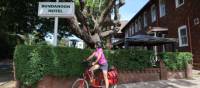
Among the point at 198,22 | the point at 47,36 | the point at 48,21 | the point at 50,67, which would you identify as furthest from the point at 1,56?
the point at 50,67

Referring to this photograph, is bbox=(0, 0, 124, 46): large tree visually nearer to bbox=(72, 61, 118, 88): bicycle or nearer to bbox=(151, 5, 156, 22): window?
bbox=(151, 5, 156, 22): window

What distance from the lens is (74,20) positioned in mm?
16641

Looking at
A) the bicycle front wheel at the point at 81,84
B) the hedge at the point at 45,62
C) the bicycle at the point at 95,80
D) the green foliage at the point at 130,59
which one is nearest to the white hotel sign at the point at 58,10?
the hedge at the point at 45,62

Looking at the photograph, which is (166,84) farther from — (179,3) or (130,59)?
(179,3)

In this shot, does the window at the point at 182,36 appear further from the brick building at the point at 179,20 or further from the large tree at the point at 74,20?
the large tree at the point at 74,20

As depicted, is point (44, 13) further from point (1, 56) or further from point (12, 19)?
point (1, 56)

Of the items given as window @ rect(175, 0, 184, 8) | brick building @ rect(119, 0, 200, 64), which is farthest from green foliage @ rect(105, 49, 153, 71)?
window @ rect(175, 0, 184, 8)

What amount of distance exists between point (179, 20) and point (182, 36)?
4.03 ft

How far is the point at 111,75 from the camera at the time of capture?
1044 centimetres

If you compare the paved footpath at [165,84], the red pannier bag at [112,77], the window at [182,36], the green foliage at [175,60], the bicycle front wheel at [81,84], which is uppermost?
the window at [182,36]

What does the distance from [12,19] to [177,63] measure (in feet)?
46.4

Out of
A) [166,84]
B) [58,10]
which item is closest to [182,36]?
[166,84]

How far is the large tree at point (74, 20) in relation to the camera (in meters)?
17.4

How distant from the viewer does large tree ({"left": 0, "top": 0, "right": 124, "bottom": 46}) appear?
17.4 metres
